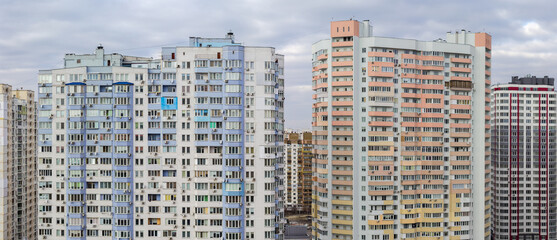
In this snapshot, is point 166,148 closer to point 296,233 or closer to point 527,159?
point 296,233

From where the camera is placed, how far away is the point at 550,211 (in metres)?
158

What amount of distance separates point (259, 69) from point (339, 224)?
134ft

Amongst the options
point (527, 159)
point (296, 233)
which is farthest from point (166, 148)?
point (527, 159)

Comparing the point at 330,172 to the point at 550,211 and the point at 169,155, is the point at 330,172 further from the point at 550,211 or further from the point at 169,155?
the point at 550,211

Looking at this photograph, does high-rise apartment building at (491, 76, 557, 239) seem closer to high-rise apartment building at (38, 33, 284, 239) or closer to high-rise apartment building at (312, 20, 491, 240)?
high-rise apartment building at (312, 20, 491, 240)

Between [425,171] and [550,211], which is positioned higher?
[425,171]

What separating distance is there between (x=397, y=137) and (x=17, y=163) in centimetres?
7696

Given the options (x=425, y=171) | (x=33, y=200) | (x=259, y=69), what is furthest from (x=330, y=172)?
(x=33, y=200)

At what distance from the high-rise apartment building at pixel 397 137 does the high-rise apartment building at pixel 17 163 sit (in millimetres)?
57362

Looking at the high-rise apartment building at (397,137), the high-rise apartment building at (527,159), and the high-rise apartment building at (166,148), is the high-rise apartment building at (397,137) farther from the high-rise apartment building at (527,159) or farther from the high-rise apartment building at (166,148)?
the high-rise apartment building at (527,159)

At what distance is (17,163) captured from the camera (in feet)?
369

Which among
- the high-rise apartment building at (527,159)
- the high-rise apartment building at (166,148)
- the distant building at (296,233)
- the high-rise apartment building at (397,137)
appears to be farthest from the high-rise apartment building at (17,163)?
the high-rise apartment building at (527,159)

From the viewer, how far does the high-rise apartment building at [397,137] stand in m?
103

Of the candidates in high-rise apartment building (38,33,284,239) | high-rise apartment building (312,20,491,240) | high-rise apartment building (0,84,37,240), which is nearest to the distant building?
high-rise apartment building (312,20,491,240)
